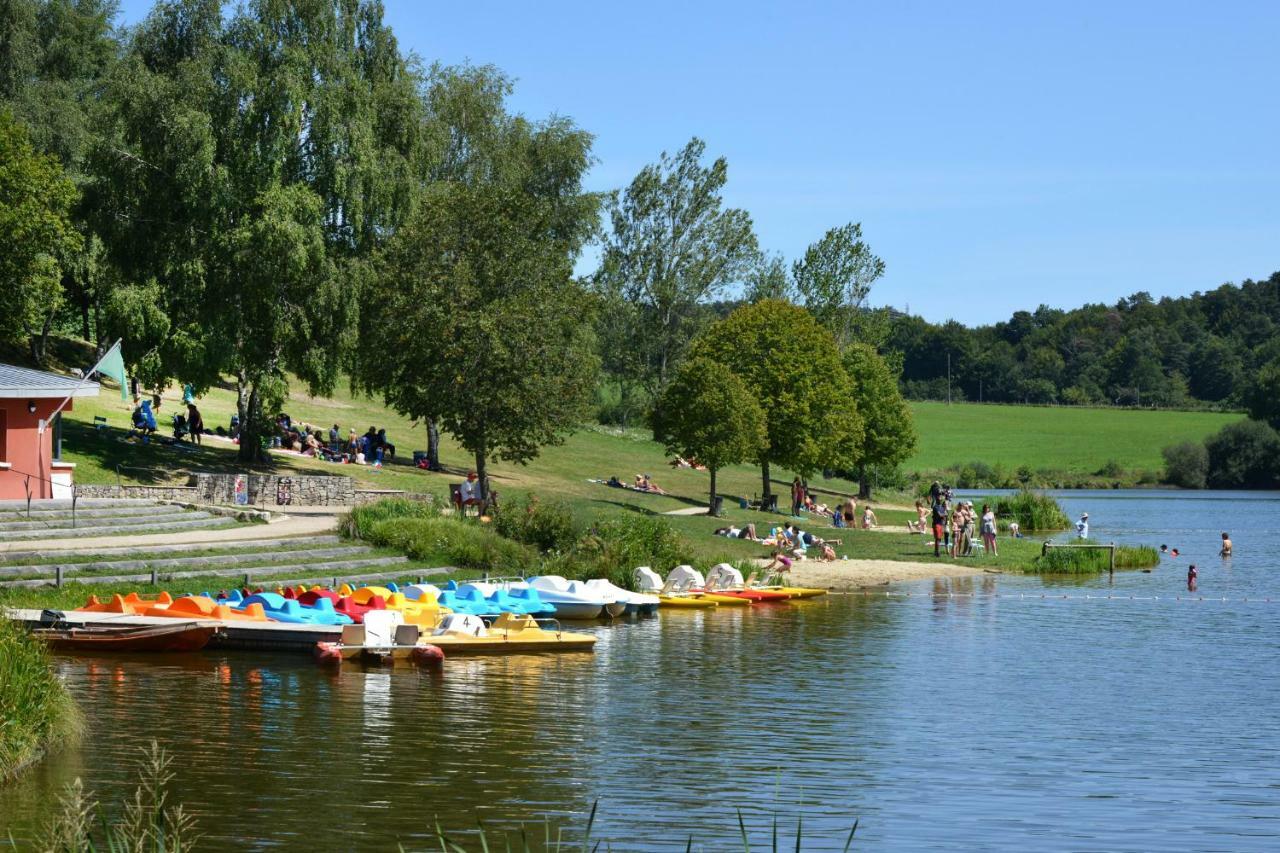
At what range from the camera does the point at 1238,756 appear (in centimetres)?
2012

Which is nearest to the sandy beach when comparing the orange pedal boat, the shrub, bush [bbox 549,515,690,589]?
bush [bbox 549,515,690,589]

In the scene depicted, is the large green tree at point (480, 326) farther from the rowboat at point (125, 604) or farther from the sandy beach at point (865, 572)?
the rowboat at point (125, 604)

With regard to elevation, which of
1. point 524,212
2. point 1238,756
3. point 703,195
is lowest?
point 1238,756

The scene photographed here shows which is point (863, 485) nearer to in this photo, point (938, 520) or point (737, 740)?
point (938, 520)

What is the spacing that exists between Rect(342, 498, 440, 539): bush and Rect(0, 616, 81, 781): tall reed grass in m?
18.8

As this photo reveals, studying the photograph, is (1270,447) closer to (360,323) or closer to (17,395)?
(360,323)

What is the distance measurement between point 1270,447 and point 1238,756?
11847 centimetres

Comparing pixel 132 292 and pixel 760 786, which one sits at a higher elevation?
pixel 132 292

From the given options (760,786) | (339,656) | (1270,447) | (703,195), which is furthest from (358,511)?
(1270,447)

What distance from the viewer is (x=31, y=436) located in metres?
39.4

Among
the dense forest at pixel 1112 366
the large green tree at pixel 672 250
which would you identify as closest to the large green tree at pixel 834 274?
the large green tree at pixel 672 250

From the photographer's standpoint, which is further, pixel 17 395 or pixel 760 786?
pixel 17 395

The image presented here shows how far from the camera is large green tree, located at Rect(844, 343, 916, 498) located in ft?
270

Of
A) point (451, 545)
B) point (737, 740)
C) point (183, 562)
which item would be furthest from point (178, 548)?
point (737, 740)
